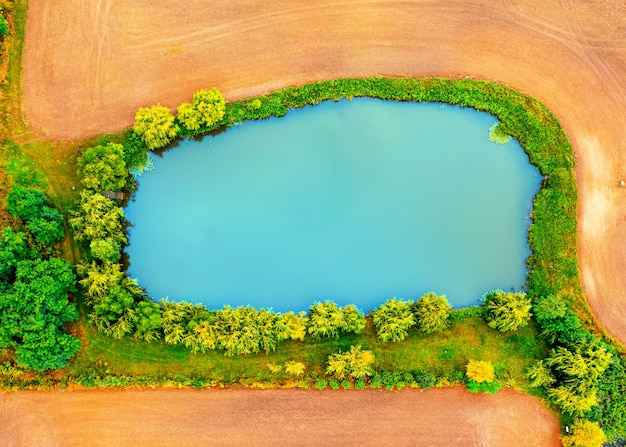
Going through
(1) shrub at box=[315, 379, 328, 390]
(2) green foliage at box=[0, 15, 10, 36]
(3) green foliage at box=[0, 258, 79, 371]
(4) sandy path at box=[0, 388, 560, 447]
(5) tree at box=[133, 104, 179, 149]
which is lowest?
(4) sandy path at box=[0, 388, 560, 447]

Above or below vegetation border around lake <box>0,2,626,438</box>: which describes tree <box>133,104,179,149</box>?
above

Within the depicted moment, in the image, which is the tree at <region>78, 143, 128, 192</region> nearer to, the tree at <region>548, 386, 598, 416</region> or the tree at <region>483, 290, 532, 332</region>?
the tree at <region>483, 290, 532, 332</region>

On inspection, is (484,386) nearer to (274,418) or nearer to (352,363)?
(352,363)

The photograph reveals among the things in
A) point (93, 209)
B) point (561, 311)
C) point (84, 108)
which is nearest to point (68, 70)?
point (84, 108)

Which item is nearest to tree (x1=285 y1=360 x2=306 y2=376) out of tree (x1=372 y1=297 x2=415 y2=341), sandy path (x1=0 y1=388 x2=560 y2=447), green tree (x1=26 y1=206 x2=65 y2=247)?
sandy path (x1=0 y1=388 x2=560 y2=447)

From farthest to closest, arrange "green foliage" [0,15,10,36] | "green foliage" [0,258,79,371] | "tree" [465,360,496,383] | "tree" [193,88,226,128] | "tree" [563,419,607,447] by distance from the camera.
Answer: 1. "green foliage" [0,15,10,36]
2. "tree" [193,88,226,128]
3. "tree" [465,360,496,383]
4. "tree" [563,419,607,447]
5. "green foliage" [0,258,79,371]

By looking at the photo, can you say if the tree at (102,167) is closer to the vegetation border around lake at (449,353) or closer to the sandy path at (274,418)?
the vegetation border around lake at (449,353)

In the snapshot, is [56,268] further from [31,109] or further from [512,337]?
[512,337]

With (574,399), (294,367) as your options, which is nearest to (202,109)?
(294,367)
